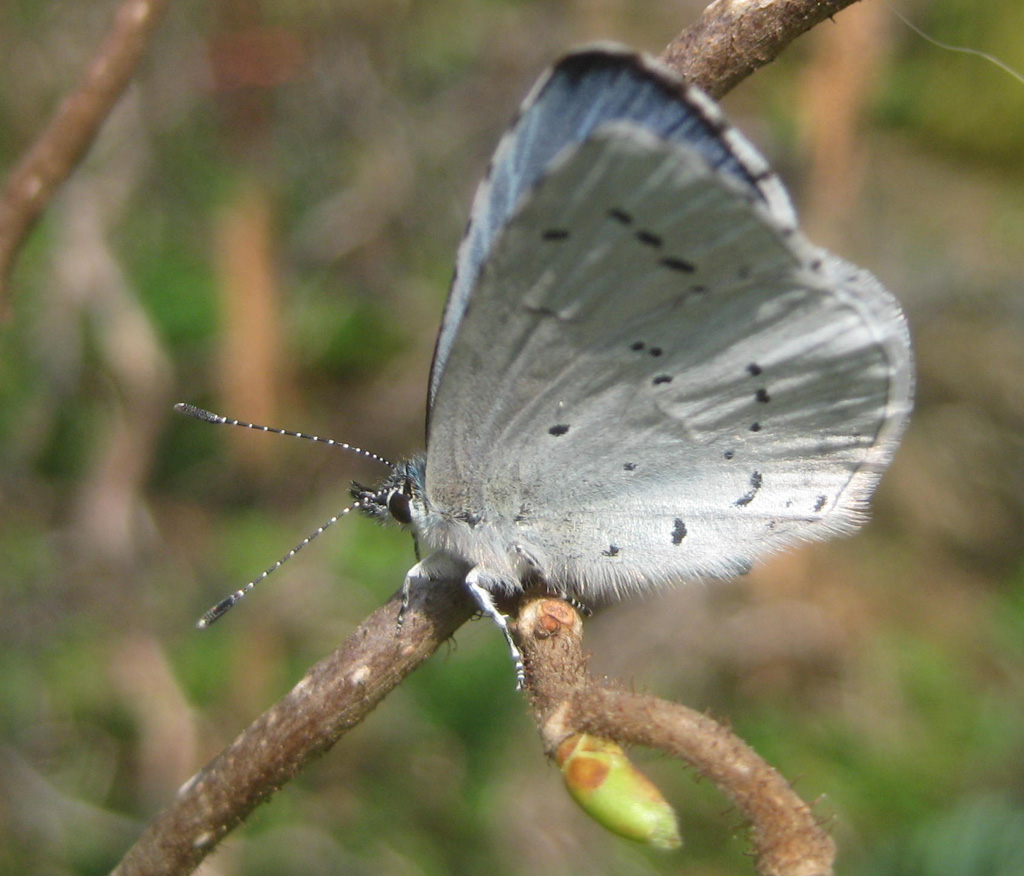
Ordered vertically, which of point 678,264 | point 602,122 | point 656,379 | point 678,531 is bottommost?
point 678,531

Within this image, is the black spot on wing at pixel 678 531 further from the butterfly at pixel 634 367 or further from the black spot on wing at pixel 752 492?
the black spot on wing at pixel 752 492

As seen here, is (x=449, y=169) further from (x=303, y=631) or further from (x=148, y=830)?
(x=148, y=830)

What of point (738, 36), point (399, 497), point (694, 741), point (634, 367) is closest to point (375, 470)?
point (399, 497)

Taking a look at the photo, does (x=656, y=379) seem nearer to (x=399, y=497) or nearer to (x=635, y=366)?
(x=635, y=366)

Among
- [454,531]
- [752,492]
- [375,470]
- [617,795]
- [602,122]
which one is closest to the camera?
[617,795]

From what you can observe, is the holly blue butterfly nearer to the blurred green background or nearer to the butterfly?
the butterfly
